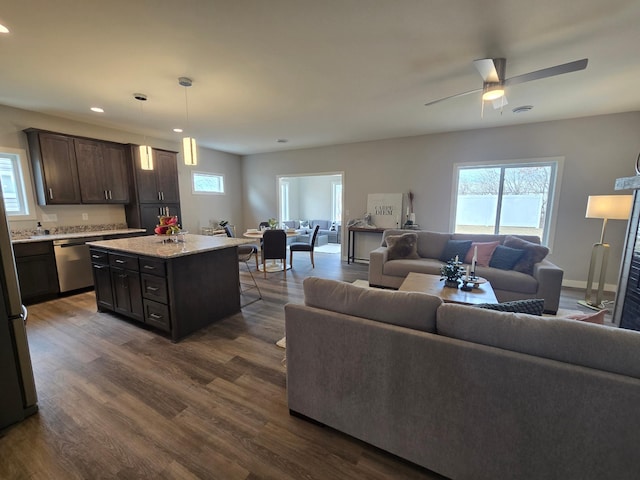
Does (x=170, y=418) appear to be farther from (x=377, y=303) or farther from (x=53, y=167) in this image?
(x=53, y=167)

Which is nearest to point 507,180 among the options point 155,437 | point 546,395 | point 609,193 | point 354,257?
point 609,193

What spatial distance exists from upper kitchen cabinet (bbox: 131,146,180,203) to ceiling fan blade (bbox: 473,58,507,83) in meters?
5.27

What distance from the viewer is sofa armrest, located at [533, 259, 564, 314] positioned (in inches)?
122

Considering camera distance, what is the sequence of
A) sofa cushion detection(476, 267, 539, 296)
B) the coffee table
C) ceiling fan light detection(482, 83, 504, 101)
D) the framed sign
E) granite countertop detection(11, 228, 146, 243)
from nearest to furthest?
ceiling fan light detection(482, 83, 504, 101)
the coffee table
sofa cushion detection(476, 267, 539, 296)
granite countertop detection(11, 228, 146, 243)
the framed sign

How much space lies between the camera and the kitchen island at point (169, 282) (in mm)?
2633

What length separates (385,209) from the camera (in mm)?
5703

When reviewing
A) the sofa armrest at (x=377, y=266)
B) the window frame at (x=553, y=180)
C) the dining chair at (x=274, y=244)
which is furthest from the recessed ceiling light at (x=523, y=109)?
the dining chair at (x=274, y=244)

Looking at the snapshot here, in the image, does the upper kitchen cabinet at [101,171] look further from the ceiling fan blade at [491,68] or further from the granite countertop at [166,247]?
the ceiling fan blade at [491,68]

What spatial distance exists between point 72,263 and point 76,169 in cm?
149

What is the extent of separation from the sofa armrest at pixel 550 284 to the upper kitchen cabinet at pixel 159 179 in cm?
626

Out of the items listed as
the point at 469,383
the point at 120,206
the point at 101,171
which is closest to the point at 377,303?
the point at 469,383

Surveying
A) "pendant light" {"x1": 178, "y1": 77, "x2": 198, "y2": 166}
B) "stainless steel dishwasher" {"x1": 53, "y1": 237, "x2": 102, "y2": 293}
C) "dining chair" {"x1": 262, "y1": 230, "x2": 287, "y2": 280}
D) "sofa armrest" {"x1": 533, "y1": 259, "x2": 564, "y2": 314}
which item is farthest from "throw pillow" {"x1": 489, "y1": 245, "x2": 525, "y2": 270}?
"stainless steel dishwasher" {"x1": 53, "y1": 237, "x2": 102, "y2": 293}

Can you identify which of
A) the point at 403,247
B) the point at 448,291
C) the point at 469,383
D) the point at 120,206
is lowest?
the point at 448,291

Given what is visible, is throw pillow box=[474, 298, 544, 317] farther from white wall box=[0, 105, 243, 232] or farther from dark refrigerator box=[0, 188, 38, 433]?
white wall box=[0, 105, 243, 232]
